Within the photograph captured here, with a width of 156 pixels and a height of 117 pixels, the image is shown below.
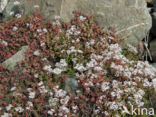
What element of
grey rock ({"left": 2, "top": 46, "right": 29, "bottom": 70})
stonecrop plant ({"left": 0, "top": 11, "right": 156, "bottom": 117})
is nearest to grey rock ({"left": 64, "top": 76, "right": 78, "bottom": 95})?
stonecrop plant ({"left": 0, "top": 11, "right": 156, "bottom": 117})

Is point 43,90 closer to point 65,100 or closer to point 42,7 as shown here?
point 65,100

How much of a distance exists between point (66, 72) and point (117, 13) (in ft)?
10.1

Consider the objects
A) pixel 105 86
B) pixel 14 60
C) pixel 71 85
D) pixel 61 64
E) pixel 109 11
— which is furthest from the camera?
pixel 109 11

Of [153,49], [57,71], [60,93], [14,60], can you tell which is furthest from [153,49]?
[14,60]

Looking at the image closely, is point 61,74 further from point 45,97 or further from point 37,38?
point 37,38

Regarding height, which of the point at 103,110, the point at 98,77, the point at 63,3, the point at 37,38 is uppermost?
the point at 63,3

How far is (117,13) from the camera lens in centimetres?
907

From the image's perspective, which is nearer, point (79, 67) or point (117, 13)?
point (79, 67)

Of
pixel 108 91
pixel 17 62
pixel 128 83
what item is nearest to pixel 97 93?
pixel 108 91

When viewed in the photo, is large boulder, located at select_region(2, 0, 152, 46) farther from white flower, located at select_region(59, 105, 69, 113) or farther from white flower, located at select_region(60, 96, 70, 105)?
white flower, located at select_region(59, 105, 69, 113)

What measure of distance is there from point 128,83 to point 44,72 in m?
2.40

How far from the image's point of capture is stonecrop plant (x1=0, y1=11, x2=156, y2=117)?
6.49 metres

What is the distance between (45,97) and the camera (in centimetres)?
677

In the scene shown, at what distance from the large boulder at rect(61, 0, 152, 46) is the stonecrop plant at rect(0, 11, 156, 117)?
0.30 meters
